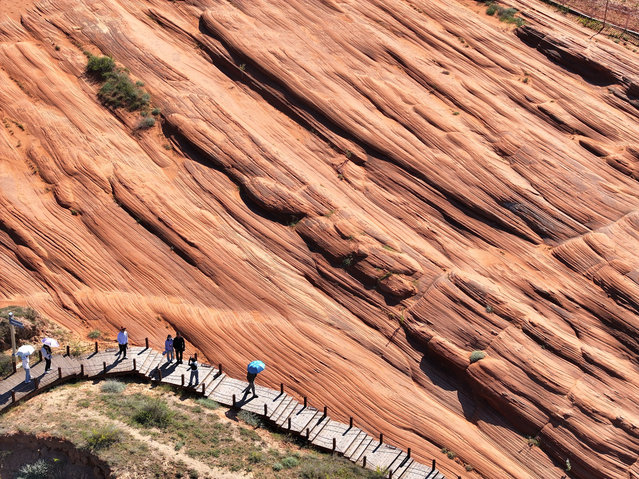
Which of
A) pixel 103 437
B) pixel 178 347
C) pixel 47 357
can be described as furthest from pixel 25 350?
pixel 178 347

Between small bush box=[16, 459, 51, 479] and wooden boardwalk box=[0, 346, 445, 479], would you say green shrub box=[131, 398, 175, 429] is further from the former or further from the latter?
small bush box=[16, 459, 51, 479]

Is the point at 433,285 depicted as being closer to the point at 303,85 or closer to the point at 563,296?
the point at 563,296

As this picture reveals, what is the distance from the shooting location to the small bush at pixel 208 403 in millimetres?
20219

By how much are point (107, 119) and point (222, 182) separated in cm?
565

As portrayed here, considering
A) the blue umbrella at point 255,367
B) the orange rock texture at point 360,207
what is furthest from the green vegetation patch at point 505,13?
the blue umbrella at point 255,367

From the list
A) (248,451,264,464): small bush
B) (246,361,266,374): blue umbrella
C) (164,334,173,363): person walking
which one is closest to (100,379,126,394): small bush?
(164,334,173,363): person walking

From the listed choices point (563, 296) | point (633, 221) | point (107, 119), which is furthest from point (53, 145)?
point (633, 221)

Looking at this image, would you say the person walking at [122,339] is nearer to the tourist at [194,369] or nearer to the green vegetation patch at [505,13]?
the tourist at [194,369]

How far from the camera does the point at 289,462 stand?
18719 mm

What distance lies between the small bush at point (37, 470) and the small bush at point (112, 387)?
8.24 feet

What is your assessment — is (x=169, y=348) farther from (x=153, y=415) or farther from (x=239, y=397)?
(x=239, y=397)

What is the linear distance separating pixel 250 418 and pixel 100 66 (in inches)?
636

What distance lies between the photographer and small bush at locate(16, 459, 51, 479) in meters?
18.8

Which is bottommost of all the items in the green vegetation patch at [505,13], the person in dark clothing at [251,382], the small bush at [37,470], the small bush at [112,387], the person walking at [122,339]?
the small bush at [37,470]
